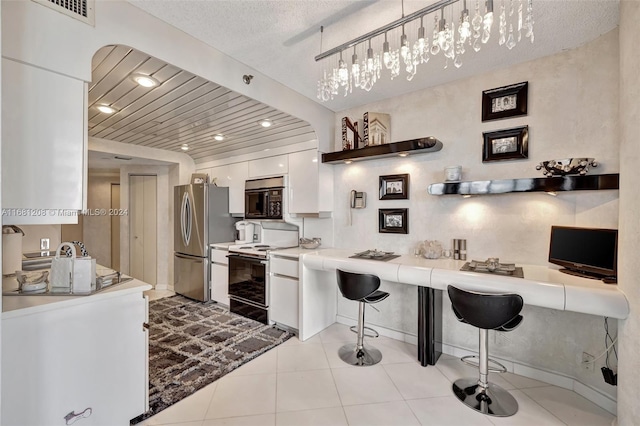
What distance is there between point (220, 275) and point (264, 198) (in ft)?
4.40

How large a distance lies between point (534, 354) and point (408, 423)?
136 cm

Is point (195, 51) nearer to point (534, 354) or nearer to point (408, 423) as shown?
point (408, 423)

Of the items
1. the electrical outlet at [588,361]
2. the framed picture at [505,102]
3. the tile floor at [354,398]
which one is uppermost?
the framed picture at [505,102]

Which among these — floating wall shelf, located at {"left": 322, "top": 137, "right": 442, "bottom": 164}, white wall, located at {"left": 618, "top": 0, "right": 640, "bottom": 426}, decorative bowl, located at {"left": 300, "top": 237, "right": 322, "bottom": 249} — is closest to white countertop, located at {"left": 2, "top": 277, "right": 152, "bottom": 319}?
decorative bowl, located at {"left": 300, "top": 237, "right": 322, "bottom": 249}

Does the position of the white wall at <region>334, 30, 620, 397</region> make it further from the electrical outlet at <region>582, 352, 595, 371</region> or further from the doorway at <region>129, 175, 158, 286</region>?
the doorway at <region>129, 175, 158, 286</region>

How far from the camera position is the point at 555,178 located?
2.04 m

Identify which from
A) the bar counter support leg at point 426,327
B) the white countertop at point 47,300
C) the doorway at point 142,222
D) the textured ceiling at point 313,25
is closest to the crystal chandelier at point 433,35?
the textured ceiling at point 313,25

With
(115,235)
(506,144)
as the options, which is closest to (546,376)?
(506,144)

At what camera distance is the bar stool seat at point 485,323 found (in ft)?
5.96

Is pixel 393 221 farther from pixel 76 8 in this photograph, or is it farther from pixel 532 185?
pixel 76 8

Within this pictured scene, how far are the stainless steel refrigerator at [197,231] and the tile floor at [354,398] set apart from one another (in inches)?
82.4

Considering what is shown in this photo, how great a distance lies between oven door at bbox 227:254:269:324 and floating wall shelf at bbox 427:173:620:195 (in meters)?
2.23

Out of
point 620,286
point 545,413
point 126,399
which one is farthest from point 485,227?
point 126,399

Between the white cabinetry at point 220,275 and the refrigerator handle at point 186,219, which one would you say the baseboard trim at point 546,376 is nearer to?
the white cabinetry at point 220,275
